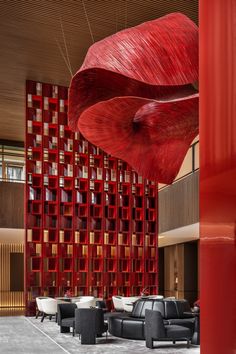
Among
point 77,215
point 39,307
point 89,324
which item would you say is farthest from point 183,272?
point 89,324

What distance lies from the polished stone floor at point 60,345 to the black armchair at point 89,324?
15 cm

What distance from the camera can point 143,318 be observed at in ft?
31.6

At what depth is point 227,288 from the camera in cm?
187

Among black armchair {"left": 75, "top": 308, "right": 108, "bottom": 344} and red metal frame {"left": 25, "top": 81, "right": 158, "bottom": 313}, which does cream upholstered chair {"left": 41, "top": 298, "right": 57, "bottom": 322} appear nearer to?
red metal frame {"left": 25, "top": 81, "right": 158, "bottom": 313}

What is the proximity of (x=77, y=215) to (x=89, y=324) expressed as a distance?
5452 millimetres

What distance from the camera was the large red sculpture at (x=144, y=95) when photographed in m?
2.77

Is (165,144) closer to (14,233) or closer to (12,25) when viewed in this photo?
(12,25)

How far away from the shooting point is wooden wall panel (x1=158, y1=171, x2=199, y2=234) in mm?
14021

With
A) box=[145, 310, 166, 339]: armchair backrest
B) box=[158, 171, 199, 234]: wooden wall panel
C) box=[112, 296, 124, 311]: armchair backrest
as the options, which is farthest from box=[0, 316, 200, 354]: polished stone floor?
box=[158, 171, 199, 234]: wooden wall panel

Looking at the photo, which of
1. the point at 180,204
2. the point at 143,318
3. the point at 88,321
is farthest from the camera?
the point at 180,204

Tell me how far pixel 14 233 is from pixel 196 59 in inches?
607

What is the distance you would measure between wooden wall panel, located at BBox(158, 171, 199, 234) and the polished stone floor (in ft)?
16.9

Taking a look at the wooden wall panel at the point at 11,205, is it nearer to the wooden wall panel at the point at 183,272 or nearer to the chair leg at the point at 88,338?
the wooden wall panel at the point at 183,272

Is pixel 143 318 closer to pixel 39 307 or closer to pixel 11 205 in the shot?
pixel 39 307
